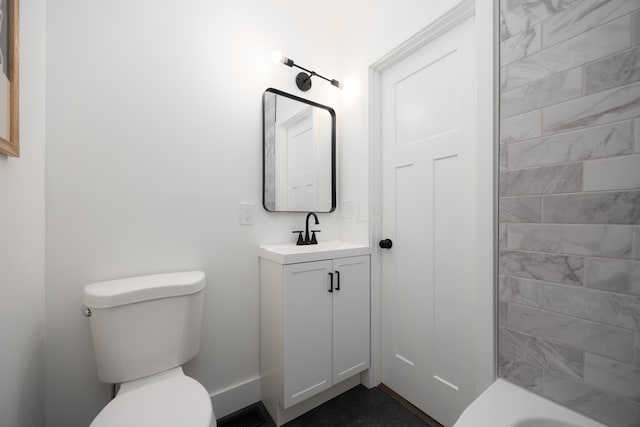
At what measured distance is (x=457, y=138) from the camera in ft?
3.99

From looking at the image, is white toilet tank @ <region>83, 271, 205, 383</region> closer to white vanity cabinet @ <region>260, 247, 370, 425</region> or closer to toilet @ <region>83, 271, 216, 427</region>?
toilet @ <region>83, 271, 216, 427</region>

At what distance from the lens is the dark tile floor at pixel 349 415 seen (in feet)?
4.29

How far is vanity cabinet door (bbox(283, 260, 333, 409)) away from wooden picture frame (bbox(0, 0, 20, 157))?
1021mm

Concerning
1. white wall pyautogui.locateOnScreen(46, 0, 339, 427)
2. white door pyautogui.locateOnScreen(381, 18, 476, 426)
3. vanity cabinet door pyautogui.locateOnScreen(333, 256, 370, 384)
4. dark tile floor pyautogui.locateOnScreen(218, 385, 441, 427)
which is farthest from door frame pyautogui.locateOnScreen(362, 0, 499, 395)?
white wall pyautogui.locateOnScreen(46, 0, 339, 427)

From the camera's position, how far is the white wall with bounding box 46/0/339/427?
1052 millimetres

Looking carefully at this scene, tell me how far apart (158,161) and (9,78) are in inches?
20.8

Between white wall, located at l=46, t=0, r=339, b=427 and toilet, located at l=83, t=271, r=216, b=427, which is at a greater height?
white wall, located at l=46, t=0, r=339, b=427

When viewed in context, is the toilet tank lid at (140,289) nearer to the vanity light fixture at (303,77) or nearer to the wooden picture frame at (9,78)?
the wooden picture frame at (9,78)

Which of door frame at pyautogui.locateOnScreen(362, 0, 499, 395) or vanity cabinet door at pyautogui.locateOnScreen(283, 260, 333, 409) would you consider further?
vanity cabinet door at pyautogui.locateOnScreen(283, 260, 333, 409)

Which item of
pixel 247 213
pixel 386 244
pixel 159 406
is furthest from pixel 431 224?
pixel 159 406

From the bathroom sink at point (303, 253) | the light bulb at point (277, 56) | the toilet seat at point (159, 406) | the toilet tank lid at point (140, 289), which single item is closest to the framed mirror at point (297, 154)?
the light bulb at point (277, 56)

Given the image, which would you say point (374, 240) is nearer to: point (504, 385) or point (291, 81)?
point (504, 385)

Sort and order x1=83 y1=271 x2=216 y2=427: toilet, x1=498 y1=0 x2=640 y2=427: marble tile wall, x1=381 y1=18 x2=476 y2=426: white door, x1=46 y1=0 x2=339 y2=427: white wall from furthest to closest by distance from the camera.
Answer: x1=381 y1=18 x2=476 y2=426: white door < x1=46 y1=0 x2=339 y2=427: white wall < x1=83 y1=271 x2=216 y2=427: toilet < x1=498 y1=0 x2=640 y2=427: marble tile wall

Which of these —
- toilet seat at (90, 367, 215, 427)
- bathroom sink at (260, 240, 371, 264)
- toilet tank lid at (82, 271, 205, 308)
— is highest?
bathroom sink at (260, 240, 371, 264)
